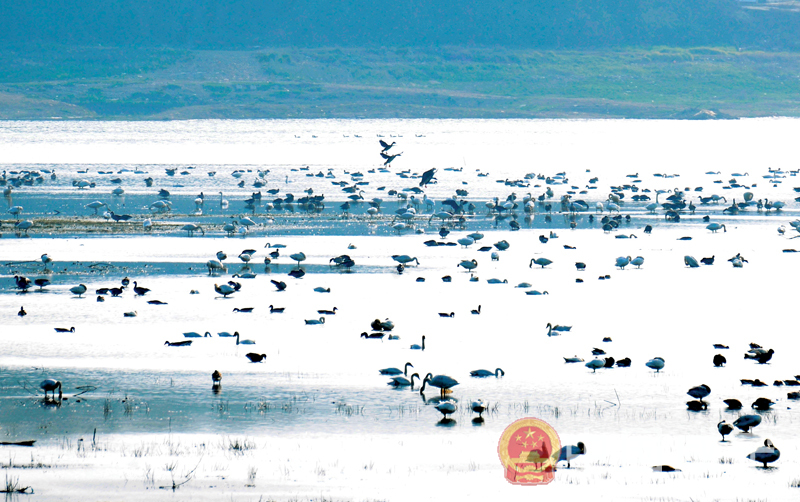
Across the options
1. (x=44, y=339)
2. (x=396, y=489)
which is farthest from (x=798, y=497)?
(x=44, y=339)

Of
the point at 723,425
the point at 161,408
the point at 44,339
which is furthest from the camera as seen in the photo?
the point at 44,339

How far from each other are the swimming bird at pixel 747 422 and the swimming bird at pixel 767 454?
1.32m

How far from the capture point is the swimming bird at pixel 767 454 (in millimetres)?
14242

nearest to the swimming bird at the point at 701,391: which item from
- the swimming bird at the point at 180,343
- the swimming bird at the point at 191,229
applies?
the swimming bird at the point at 180,343

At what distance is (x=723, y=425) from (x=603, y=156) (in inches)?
3435

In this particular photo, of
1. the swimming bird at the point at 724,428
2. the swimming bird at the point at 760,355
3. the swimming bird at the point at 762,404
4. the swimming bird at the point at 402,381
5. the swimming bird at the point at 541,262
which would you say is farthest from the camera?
the swimming bird at the point at 541,262

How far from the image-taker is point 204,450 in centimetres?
1502

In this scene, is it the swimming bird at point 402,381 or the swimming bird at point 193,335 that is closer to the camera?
the swimming bird at point 402,381

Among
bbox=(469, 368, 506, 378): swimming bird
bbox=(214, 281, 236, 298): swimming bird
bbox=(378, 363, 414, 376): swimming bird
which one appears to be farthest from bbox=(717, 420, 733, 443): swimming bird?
bbox=(214, 281, 236, 298): swimming bird

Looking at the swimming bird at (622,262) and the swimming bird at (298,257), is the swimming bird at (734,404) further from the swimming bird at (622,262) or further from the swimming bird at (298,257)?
the swimming bird at (298,257)

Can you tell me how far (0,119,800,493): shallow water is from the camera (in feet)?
55.0

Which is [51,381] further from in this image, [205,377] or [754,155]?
[754,155]

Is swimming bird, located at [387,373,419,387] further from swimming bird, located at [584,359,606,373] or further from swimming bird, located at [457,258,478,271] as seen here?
swimming bird, located at [457,258,478,271]

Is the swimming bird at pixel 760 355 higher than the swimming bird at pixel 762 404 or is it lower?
higher
